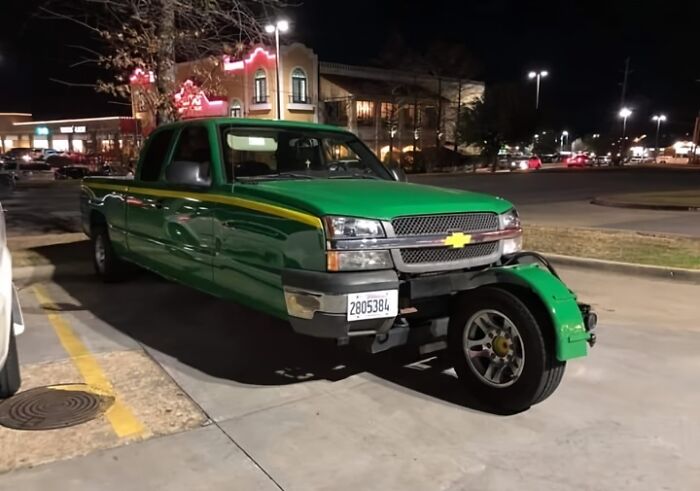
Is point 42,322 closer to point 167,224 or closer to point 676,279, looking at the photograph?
point 167,224

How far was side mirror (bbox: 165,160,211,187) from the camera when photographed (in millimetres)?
5035

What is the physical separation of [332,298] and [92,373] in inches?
89.1

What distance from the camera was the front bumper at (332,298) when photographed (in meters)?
3.94

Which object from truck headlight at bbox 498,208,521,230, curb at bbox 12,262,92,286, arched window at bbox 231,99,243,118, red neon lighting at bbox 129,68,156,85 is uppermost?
arched window at bbox 231,99,243,118

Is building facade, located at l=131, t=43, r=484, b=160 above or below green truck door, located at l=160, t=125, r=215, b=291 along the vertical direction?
above

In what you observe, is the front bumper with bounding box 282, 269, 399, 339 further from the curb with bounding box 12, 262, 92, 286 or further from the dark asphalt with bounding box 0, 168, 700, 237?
the dark asphalt with bounding box 0, 168, 700, 237

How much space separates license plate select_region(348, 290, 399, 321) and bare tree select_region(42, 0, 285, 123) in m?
7.47

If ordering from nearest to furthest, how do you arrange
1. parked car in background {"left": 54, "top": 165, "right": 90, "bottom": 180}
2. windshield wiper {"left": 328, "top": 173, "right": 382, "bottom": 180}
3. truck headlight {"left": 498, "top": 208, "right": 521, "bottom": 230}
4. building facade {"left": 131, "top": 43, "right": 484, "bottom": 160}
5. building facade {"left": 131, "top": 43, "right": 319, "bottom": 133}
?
truck headlight {"left": 498, "top": 208, "right": 521, "bottom": 230}, windshield wiper {"left": 328, "top": 173, "right": 382, "bottom": 180}, parked car in background {"left": 54, "top": 165, "right": 90, "bottom": 180}, building facade {"left": 131, "top": 43, "right": 319, "bottom": 133}, building facade {"left": 131, "top": 43, "right": 484, "bottom": 160}

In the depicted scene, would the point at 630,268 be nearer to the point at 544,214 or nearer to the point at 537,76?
the point at 544,214

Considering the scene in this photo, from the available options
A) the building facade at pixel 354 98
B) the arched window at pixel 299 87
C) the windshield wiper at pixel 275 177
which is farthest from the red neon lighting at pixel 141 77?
the arched window at pixel 299 87

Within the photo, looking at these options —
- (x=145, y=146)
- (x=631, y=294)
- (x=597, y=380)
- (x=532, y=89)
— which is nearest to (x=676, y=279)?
(x=631, y=294)

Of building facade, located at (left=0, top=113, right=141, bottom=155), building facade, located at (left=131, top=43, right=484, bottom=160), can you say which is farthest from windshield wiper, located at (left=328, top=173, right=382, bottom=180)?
building facade, located at (left=0, top=113, right=141, bottom=155)

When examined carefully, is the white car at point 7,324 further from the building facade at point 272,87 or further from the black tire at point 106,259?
the building facade at point 272,87

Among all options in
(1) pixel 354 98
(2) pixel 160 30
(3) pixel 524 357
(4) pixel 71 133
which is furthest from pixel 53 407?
(4) pixel 71 133
